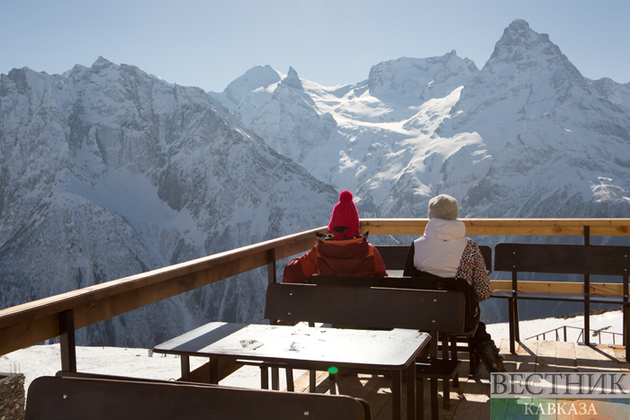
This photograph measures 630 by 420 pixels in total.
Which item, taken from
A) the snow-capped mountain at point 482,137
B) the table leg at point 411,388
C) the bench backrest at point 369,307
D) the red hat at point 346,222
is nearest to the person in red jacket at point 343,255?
the red hat at point 346,222

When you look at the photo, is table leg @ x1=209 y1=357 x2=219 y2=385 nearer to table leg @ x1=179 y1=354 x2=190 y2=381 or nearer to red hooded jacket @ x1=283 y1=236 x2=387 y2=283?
table leg @ x1=179 y1=354 x2=190 y2=381

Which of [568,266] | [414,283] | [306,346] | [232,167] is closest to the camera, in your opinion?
[306,346]

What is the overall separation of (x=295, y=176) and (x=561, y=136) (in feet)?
241

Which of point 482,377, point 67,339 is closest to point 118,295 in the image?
point 67,339

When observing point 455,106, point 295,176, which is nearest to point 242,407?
point 295,176

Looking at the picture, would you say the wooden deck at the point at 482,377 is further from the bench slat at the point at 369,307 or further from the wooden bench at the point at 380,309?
the bench slat at the point at 369,307

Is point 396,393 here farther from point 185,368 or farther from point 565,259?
point 565,259

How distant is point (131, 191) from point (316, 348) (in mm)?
104703


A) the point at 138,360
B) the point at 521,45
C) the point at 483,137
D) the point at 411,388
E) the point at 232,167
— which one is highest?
the point at 521,45

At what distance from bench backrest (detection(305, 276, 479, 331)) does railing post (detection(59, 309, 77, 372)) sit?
138cm

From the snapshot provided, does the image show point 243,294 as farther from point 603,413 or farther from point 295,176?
point 603,413

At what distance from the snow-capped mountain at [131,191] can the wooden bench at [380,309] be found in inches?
2548

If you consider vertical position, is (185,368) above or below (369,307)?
below

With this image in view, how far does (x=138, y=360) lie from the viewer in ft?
78.5
